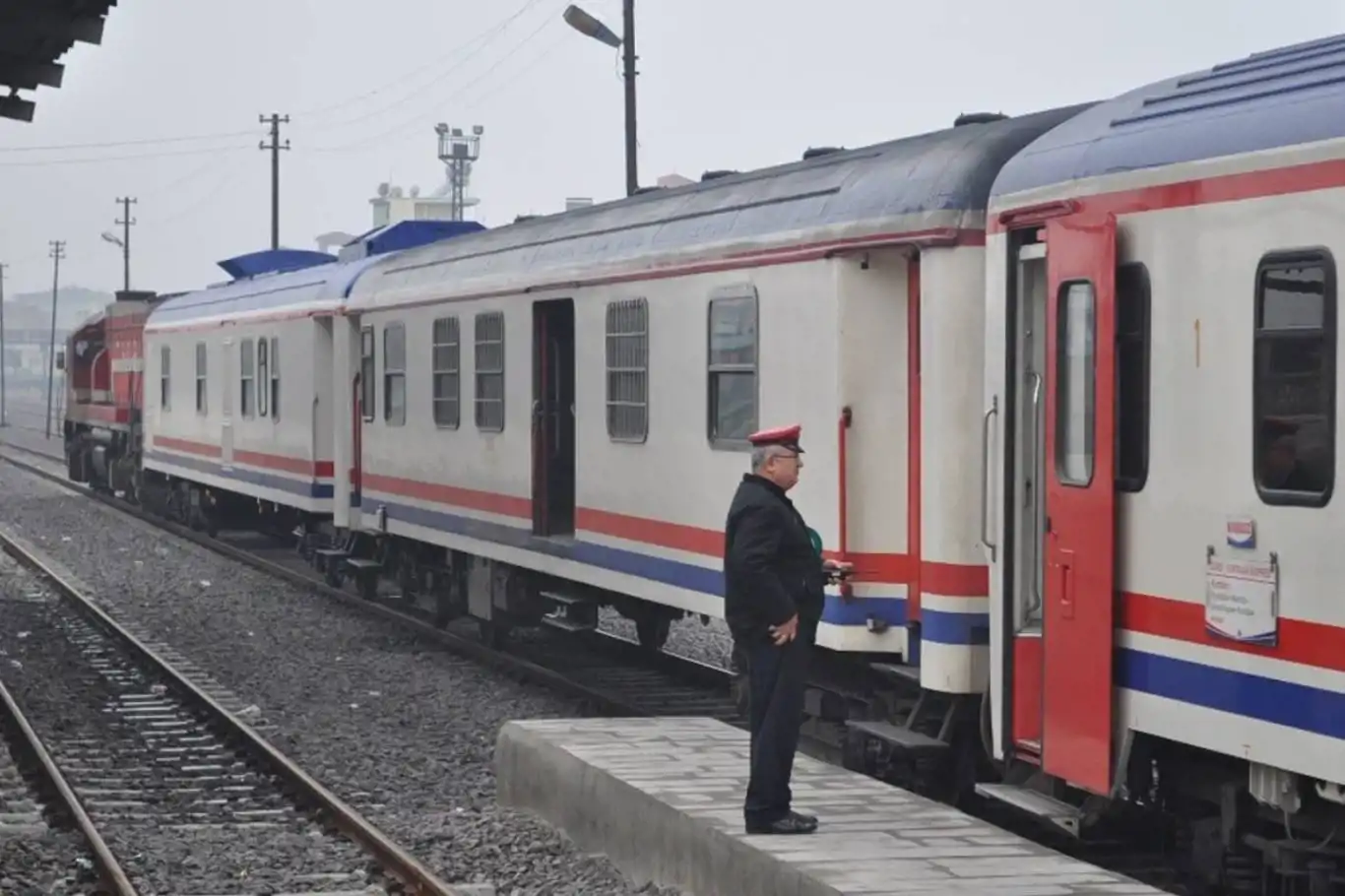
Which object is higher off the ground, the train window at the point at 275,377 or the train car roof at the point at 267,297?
the train car roof at the point at 267,297

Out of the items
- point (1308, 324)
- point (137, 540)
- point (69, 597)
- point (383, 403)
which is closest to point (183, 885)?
point (1308, 324)

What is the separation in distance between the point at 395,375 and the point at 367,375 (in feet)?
3.36

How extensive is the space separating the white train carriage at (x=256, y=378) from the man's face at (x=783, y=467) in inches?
545

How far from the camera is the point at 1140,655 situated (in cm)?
835

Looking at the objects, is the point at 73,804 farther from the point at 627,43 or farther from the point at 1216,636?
the point at 627,43

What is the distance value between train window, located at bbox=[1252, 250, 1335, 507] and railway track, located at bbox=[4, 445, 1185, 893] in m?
2.45

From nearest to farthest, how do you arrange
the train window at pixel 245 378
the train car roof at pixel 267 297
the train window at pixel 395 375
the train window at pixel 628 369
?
the train window at pixel 628 369, the train window at pixel 395 375, the train car roof at pixel 267 297, the train window at pixel 245 378

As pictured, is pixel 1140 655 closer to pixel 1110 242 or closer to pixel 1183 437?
pixel 1183 437

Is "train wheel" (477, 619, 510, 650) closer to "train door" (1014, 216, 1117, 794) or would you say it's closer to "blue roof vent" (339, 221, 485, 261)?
"blue roof vent" (339, 221, 485, 261)

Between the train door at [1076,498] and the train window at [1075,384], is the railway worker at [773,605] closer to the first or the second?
the train door at [1076,498]

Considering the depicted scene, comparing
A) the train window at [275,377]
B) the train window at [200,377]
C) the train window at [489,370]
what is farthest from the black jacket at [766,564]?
the train window at [200,377]

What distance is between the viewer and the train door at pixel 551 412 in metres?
16.2

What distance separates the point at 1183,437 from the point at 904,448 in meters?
2.94

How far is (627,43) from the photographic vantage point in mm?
28500
